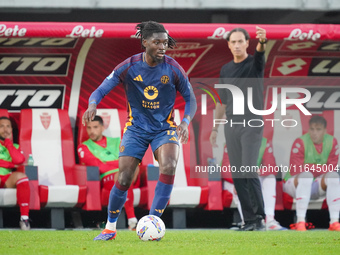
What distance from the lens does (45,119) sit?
33.5 feet

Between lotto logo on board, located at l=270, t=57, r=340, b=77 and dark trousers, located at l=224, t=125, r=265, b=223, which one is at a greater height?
lotto logo on board, located at l=270, t=57, r=340, b=77

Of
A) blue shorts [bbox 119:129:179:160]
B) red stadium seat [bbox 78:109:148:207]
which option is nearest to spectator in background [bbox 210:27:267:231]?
red stadium seat [bbox 78:109:148:207]

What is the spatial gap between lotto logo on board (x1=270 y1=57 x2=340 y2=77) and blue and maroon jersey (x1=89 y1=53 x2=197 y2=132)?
405 centimetres

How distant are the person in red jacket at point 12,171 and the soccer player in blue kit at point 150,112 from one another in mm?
2388

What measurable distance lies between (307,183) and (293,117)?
142 cm

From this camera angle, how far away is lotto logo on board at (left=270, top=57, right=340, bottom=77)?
1062cm

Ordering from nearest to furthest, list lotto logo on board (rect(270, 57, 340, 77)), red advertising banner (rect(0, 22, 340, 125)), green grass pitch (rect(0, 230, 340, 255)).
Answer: green grass pitch (rect(0, 230, 340, 255)), red advertising banner (rect(0, 22, 340, 125)), lotto logo on board (rect(270, 57, 340, 77))

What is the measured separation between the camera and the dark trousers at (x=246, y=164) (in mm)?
8680

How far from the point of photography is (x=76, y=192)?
9.32 metres

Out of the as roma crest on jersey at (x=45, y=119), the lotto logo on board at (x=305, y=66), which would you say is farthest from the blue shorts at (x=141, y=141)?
the lotto logo on board at (x=305, y=66)

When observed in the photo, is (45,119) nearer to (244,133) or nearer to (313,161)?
(244,133)

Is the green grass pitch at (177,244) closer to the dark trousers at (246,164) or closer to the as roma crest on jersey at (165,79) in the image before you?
the dark trousers at (246,164)

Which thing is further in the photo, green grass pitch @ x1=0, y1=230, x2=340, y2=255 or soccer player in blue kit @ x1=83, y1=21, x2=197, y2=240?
soccer player in blue kit @ x1=83, y1=21, x2=197, y2=240

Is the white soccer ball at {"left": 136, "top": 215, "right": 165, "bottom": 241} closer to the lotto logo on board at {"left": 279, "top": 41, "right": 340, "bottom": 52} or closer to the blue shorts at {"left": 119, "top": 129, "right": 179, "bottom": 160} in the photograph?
the blue shorts at {"left": 119, "top": 129, "right": 179, "bottom": 160}
